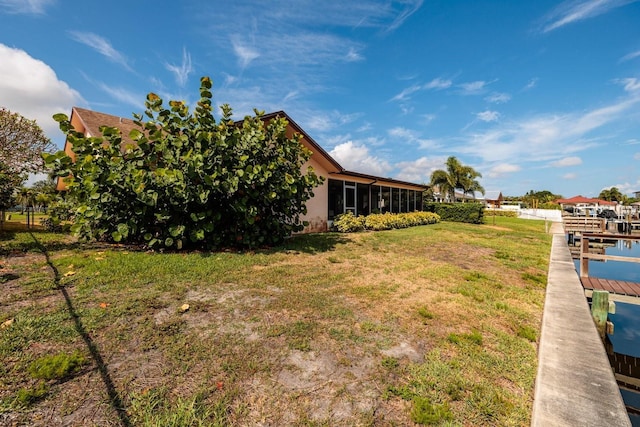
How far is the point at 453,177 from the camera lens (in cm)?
3634

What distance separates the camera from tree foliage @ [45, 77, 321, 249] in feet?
22.3

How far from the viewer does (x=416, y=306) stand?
4.58m

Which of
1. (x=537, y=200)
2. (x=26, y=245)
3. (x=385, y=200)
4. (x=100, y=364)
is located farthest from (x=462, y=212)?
(x=537, y=200)

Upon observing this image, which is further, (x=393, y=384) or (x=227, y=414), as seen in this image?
(x=393, y=384)

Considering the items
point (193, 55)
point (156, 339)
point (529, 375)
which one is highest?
point (193, 55)

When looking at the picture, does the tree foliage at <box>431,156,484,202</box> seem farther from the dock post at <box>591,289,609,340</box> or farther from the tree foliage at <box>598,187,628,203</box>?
the tree foliage at <box>598,187,628,203</box>

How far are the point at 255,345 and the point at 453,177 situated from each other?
38398 mm

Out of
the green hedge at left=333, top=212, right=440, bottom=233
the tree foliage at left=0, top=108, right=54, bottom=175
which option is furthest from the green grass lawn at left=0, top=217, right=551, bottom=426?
the tree foliage at left=0, top=108, right=54, bottom=175

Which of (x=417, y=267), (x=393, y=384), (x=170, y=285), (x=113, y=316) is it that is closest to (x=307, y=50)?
(x=417, y=267)

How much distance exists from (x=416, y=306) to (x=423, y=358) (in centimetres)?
157

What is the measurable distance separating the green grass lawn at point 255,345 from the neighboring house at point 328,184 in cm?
722

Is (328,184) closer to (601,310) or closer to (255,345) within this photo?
(601,310)

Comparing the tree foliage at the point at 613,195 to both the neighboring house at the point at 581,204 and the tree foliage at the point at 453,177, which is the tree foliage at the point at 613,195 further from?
the tree foliage at the point at 453,177

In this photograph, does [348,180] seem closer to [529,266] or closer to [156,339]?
[529,266]
